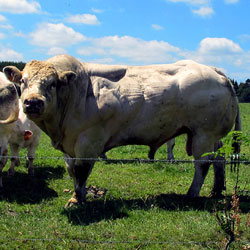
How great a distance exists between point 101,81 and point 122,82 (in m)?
0.36

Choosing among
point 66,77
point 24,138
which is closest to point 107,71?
point 66,77

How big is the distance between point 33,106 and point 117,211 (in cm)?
204

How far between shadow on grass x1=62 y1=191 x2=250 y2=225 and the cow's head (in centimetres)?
158

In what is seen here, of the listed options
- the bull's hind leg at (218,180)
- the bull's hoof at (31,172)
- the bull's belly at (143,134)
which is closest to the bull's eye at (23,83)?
the bull's belly at (143,134)

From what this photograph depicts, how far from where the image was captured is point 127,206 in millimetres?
5957

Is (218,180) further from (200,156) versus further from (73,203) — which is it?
(73,203)

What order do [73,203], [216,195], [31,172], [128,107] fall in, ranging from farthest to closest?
[31,172] < [216,195] < [128,107] < [73,203]

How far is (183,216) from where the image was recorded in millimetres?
5535

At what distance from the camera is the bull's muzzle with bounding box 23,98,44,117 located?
5.11m

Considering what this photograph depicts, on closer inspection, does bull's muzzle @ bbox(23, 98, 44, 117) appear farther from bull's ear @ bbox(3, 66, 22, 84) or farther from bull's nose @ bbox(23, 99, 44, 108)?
bull's ear @ bbox(3, 66, 22, 84)

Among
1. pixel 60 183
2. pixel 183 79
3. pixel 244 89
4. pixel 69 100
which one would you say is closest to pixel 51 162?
pixel 60 183

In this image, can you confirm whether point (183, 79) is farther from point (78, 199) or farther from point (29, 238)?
point (29, 238)

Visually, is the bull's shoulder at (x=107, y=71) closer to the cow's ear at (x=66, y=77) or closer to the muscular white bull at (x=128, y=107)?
the muscular white bull at (x=128, y=107)

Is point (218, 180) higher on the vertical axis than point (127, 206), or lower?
higher
